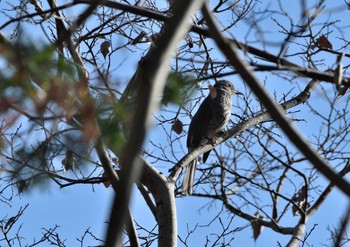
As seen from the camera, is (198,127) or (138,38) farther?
(198,127)

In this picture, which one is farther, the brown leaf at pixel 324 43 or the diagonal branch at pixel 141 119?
the brown leaf at pixel 324 43

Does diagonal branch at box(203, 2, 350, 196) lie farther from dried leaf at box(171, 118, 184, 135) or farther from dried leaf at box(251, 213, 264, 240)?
dried leaf at box(251, 213, 264, 240)

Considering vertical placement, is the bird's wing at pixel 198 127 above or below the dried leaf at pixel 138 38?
above

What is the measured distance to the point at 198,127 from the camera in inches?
347

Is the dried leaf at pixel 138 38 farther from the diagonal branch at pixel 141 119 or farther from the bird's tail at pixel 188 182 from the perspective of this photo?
the diagonal branch at pixel 141 119

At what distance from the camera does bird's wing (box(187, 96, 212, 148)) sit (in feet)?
28.5

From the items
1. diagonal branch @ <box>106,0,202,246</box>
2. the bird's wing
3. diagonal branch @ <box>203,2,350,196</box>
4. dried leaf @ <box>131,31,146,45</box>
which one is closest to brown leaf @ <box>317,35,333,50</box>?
dried leaf @ <box>131,31,146,45</box>

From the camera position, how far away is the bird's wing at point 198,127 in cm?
870

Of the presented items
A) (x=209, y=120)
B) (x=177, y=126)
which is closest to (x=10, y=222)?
(x=177, y=126)

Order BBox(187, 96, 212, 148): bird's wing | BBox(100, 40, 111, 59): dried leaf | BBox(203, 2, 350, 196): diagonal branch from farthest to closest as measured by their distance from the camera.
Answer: BBox(187, 96, 212, 148): bird's wing, BBox(100, 40, 111, 59): dried leaf, BBox(203, 2, 350, 196): diagonal branch

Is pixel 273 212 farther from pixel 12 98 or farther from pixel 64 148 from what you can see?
pixel 12 98

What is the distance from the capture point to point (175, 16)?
2.29 m

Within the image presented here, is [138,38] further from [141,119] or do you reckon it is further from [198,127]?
[141,119]

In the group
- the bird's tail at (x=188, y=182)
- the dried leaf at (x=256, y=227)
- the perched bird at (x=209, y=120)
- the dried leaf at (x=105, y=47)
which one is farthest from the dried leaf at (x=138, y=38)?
the perched bird at (x=209, y=120)
